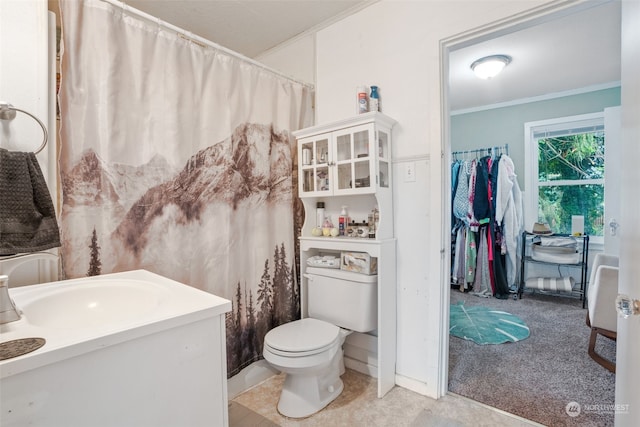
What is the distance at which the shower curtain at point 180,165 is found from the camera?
1.33m

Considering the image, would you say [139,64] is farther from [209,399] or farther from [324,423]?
[324,423]

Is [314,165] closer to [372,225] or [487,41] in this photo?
[372,225]

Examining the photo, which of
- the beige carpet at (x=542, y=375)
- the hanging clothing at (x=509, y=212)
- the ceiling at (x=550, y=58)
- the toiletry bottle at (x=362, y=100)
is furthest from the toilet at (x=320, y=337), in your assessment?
the hanging clothing at (x=509, y=212)

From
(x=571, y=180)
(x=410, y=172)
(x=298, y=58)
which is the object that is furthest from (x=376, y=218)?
(x=571, y=180)

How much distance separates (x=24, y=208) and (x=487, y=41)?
104 inches

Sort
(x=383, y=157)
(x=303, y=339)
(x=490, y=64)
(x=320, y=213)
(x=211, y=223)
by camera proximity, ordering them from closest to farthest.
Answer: (x=303, y=339)
(x=211, y=223)
(x=383, y=157)
(x=320, y=213)
(x=490, y=64)

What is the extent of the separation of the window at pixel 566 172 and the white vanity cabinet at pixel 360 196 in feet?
9.49

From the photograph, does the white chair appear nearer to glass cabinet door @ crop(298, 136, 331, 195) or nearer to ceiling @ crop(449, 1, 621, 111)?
ceiling @ crop(449, 1, 621, 111)

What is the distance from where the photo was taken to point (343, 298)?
1.89 m

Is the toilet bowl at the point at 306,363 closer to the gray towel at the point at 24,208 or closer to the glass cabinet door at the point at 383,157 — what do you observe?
the glass cabinet door at the point at 383,157

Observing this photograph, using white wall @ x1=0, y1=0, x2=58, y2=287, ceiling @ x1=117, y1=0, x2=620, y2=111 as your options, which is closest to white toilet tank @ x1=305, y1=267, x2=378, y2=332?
white wall @ x1=0, y1=0, x2=58, y2=287

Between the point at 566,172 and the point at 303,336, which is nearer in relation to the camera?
the point at 303,336

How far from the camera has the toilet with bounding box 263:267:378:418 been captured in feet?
5.11

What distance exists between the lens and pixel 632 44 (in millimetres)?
831
